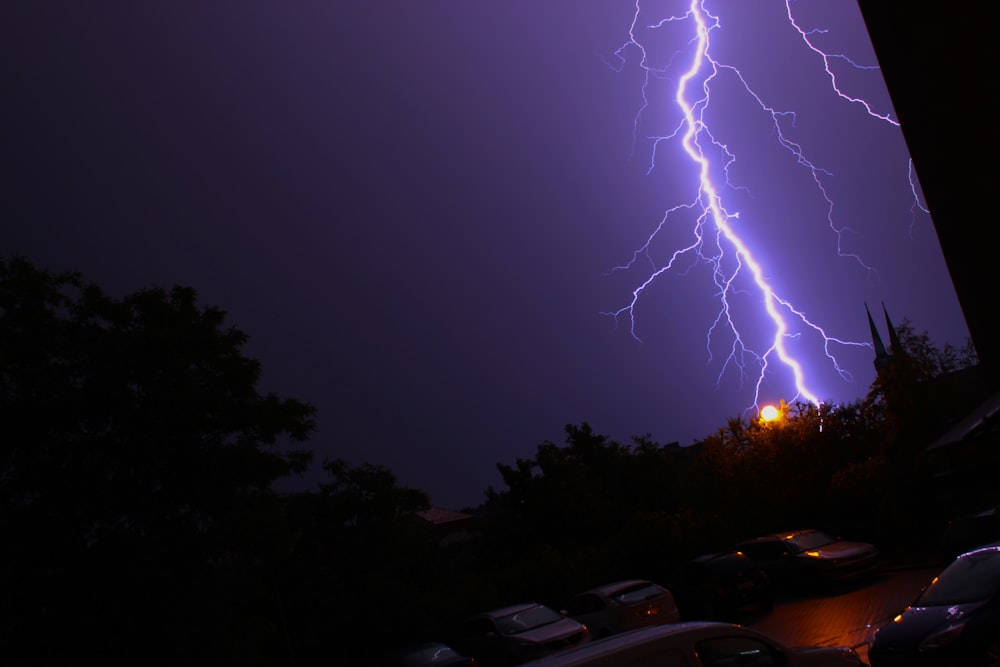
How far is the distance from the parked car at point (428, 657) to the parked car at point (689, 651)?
19.4 ft

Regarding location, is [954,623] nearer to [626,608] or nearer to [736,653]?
[736,653]

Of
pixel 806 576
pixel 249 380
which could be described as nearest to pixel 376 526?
pixel 249 380

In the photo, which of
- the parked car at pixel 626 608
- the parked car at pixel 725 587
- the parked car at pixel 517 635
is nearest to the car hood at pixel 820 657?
the parked car at pixel 517 635

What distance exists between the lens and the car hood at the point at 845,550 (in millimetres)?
14195

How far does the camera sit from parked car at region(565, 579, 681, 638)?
1265 centimetres

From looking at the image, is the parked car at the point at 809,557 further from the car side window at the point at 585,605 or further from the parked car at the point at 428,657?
the parked car at the point at 428,657

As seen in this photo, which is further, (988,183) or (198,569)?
(988,183)

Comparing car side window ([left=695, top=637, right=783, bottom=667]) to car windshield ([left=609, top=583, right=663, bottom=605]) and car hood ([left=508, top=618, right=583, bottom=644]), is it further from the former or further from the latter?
car windshield ([left=609, top=583, right=663, bottom=605])

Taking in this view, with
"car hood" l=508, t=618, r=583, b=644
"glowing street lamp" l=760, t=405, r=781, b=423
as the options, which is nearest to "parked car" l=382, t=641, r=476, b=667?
"car hood" l=508, t=618, r=583, b=644

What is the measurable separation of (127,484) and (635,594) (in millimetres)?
8121

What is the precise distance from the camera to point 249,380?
12312mm

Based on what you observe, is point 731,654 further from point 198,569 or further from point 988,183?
point 988,183

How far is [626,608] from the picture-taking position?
12.7m

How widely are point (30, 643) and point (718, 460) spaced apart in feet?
57.3
